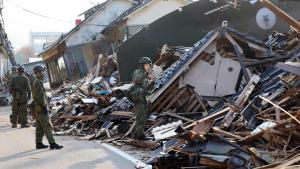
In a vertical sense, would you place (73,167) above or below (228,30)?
below

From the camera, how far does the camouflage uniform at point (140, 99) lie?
10.5m

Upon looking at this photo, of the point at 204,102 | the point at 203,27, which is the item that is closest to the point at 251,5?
the point at 203,27

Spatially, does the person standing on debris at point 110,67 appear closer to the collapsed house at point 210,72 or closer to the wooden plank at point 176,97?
the collapsed house at point 210,72

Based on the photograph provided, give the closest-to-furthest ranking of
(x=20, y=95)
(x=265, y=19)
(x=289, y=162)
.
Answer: (x=289, y=162)
(x=20, y=95)
(x=265, y=19)

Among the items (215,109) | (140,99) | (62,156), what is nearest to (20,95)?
(140,99)

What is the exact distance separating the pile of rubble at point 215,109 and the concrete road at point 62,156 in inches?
31.2

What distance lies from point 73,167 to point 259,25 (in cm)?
1242

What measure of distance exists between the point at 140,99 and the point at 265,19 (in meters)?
9.54

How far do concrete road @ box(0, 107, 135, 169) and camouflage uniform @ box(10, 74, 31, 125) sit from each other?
316cm

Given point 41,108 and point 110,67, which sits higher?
point 110,67

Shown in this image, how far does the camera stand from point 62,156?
30.2 ft

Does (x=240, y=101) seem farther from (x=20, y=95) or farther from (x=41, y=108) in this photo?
(x=20, y=95)

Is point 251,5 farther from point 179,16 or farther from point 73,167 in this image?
point 73,167

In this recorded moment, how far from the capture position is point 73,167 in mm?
8148
